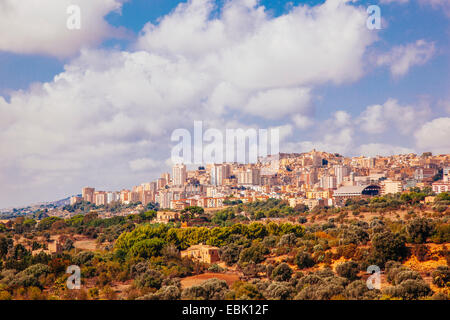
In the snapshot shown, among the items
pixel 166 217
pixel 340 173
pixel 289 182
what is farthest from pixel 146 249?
pixel 289 182

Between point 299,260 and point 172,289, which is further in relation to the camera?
point 299,260

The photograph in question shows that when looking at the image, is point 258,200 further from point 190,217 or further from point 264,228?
point 264,228

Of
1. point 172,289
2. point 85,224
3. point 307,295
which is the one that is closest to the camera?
point 307,295

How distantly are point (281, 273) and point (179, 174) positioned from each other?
113m

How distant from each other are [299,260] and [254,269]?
194 centimetres

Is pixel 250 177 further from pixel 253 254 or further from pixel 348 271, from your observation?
pixel 348 271

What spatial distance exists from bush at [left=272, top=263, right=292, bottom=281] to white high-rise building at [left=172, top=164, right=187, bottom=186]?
366ft

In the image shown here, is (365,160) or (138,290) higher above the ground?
(365,160)

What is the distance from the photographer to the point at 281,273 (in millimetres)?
16953

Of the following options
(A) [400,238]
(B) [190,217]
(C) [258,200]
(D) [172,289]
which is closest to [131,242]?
(D) [172,289]

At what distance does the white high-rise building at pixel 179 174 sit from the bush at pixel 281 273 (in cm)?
11157

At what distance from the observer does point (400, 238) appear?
18484mm

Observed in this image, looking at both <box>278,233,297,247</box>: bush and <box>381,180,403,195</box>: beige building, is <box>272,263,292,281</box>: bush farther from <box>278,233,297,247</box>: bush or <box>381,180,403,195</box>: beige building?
<box>381,180,403,195</box>: beige building

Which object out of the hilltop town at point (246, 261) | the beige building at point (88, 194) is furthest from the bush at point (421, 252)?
the beige building at point (88, 194)
